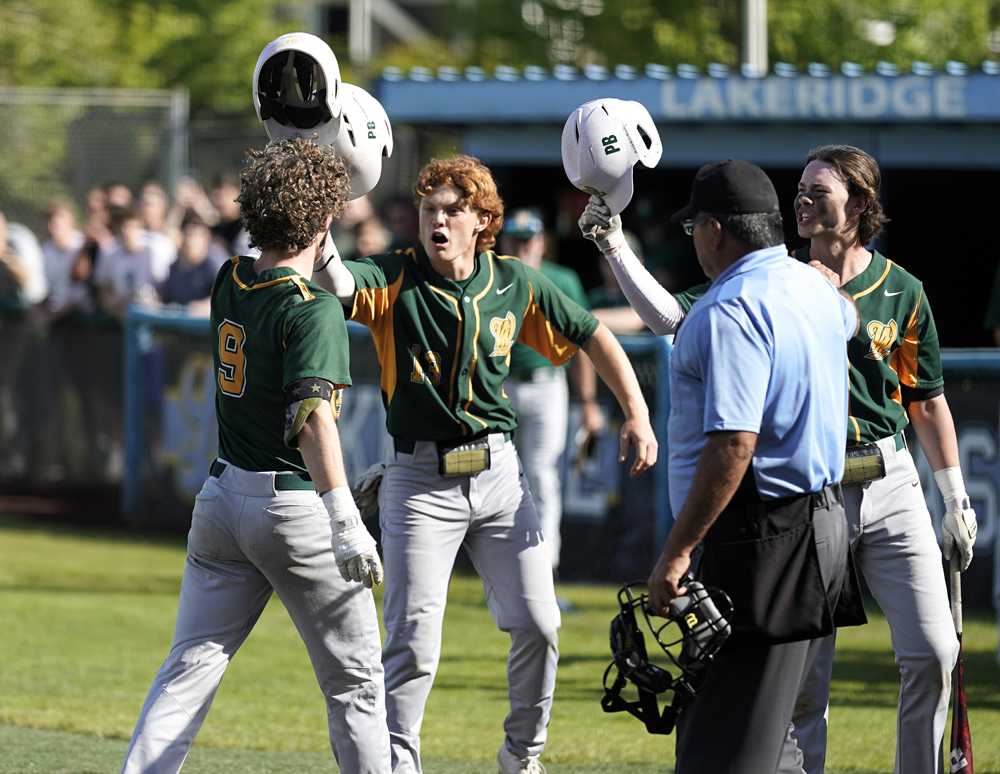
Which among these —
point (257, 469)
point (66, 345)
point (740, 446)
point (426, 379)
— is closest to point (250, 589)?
point (257, 469)

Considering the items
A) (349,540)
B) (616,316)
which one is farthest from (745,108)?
(349,540)

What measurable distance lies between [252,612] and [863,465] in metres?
1.99

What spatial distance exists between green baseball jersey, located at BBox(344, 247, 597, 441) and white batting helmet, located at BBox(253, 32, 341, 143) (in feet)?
1.61

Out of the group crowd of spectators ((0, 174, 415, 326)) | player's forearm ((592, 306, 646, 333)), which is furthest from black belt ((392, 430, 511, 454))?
crowd of spectators ((0, 174, 415, 326))

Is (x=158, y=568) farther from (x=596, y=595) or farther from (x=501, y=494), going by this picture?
(x=501, y=494)

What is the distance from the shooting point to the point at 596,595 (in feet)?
34.1

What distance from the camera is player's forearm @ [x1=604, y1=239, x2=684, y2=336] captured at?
18.5ft

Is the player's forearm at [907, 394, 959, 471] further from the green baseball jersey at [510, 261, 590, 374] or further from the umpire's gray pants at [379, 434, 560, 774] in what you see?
the green baseball jersey at [510, 261, 590, 374]

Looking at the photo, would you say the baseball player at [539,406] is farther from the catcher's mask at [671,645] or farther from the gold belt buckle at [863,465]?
the catcher's mask at [671,645]

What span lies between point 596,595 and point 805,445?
599cm

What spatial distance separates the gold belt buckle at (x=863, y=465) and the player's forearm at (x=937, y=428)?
370mm

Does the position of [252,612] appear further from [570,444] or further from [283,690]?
[570,444]

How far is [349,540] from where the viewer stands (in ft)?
15.6

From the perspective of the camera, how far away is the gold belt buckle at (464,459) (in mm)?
5812
